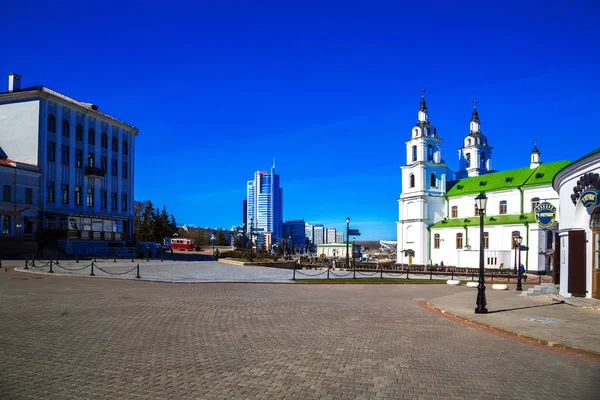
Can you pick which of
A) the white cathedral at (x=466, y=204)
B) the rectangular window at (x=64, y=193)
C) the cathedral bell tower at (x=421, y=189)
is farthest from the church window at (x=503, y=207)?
the rectangular window at (x=64, y=193)

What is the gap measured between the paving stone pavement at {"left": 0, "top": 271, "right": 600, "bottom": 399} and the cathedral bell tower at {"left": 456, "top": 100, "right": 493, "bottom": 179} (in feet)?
259

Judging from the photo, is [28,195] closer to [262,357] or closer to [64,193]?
[64,193]

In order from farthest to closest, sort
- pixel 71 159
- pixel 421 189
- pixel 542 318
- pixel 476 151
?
pixel 476 151 < pixel 421 189 < pixel 71 159 < pixel 542 318

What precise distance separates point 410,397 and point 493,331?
22.4ft

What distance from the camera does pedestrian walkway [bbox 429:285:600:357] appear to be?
1065cm

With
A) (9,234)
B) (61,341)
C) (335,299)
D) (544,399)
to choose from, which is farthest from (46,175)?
(544,399)

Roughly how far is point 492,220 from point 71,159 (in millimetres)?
55307

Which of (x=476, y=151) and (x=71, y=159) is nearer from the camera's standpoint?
(x=71, y=159)

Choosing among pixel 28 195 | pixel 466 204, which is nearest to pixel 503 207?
pixel 466 204

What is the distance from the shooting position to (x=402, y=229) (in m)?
82.8

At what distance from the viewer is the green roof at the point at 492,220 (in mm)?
65569

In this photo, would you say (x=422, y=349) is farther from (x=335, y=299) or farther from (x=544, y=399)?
(x=335, y=299)

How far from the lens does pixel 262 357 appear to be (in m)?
8.80

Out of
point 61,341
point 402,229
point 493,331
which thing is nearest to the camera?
point 61,341
